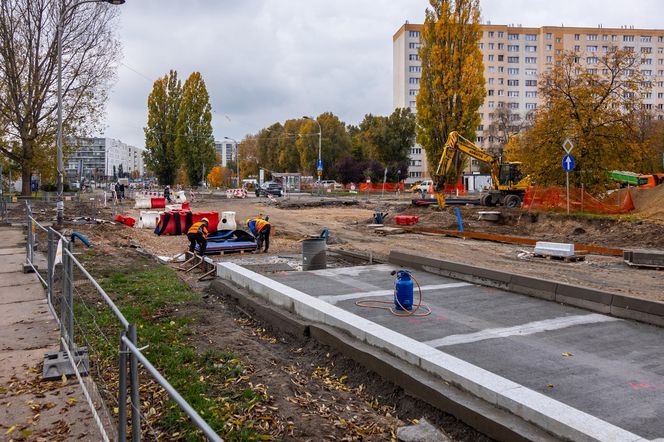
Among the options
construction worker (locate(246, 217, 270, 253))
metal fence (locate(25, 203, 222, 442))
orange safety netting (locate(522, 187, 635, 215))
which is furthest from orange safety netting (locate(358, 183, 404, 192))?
metal fence (locate(25, 203, 222, 442))

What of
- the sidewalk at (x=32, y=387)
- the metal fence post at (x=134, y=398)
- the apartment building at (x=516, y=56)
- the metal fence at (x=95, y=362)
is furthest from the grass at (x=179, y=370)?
the apartment building at (x=516, y=56)

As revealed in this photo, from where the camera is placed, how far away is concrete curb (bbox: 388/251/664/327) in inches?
287

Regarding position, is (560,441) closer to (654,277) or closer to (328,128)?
(654,277)

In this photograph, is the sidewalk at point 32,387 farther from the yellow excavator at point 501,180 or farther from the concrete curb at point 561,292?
the yellow excavator at point 501,180

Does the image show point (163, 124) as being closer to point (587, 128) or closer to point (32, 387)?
point (587, 128)

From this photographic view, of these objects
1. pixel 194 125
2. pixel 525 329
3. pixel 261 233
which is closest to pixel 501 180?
pixel 261 233

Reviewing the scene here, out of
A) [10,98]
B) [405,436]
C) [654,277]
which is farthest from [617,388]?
[10,98]

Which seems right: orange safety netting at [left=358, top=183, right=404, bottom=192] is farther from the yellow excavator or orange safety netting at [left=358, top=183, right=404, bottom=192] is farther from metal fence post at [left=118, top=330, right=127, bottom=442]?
metal fence post at [left=118, top=330, right=127, bottom=442]

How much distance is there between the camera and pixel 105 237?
19250mm

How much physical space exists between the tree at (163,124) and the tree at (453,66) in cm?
4130

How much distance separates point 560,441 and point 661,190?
23.8 m

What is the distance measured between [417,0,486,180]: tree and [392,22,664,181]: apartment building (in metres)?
61.4

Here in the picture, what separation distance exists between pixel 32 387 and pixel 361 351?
3368 mm

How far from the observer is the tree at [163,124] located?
2776 inches
